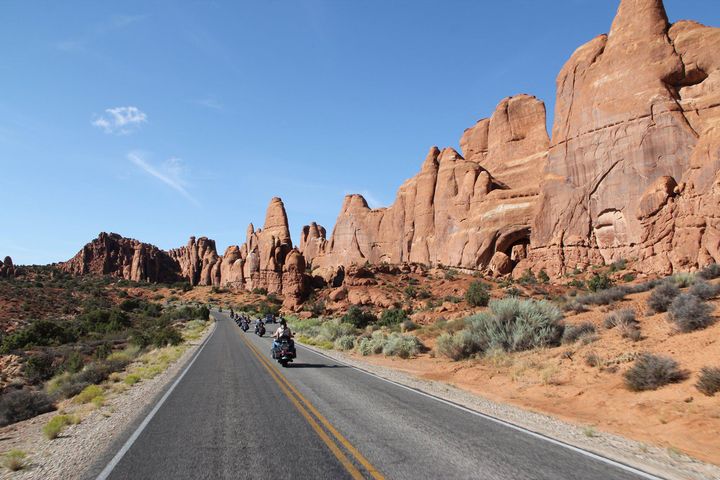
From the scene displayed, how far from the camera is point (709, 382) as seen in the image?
9.09 metres

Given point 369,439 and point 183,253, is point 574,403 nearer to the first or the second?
point 369,439

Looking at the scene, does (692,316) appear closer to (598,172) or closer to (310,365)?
(310,365)

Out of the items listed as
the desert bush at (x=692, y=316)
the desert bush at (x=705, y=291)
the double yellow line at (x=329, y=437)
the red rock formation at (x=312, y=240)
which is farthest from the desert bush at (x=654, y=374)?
the red rock formation at (x=312, y=240)

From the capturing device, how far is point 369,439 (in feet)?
22.9

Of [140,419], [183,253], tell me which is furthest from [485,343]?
[183,253]

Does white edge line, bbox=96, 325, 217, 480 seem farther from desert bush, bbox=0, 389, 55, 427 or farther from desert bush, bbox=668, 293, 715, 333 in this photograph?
desert bush, bbox=668, 293, 715, 333

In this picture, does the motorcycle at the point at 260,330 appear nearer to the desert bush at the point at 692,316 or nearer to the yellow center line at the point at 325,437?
the yellow center line at the point at 325,437

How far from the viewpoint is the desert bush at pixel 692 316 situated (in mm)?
12555

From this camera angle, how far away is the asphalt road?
5586mm

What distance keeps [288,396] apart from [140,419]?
338 cm

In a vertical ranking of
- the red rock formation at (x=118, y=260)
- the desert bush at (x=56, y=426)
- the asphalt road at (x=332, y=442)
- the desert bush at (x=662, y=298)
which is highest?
the red rock formation at (x=118, y=260)

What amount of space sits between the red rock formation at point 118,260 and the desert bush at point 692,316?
144 meters

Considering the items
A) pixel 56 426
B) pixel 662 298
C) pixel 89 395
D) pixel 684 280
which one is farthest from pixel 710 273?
pixel 89 395

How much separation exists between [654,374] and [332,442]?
8302 millimetres
